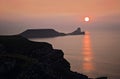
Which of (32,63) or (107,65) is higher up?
(32,63)

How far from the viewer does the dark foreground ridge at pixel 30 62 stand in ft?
274

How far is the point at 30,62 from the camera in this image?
88562 millimetres

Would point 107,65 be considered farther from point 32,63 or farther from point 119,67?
point 32,63

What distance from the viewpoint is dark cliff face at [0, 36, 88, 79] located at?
83.4 m

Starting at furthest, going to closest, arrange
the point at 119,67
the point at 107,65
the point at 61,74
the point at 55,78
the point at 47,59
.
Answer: the point at 107,65, the point at 119,67, the point at 47,59, the point at 61,74, the point at 55,78

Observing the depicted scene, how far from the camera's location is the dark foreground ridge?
83.4m

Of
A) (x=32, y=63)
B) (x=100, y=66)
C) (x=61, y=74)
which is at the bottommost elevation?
(x=100, y=66)

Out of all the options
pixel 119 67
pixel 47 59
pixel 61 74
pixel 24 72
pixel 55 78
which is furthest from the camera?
pixel 119 67

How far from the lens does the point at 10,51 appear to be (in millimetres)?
105312

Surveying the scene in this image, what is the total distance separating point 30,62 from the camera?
88562mm

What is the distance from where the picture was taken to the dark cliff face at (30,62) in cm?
8344

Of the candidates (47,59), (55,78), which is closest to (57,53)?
(47,59)

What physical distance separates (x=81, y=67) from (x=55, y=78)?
290ft

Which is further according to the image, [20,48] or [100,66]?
[100,66]
